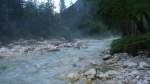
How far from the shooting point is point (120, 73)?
10.7 metres

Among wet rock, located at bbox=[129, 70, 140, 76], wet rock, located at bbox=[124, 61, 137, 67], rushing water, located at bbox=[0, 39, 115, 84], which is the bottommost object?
rushing water, located at bbox=[0, 39, 115, 84]

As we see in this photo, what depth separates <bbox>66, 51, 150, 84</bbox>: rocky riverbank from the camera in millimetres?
9892

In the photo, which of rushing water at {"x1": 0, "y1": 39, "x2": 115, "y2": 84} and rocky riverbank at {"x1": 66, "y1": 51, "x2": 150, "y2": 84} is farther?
rushing water at {"x1": 0, "y1": 39, "x2": 115, "y2": 84}

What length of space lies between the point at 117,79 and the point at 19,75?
4193 millimetres

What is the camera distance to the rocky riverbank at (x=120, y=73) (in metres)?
9.89

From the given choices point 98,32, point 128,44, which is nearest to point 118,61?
point 128,44

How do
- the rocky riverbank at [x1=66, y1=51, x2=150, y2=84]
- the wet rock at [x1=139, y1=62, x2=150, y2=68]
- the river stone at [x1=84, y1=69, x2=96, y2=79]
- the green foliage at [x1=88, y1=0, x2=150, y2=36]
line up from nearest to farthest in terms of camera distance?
the rocky riverbank at [x1=66, y1=51, x2=150, y2=84] < the river stone at [x1=84, y1=69, x2=96, y2=79] < the wet rock at [x1=139, y1=62, x2=150, y2=68] < the green foliage at [x1=88, y1=0, x2=150, y2=36]

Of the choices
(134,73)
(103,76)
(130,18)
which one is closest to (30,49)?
(130,18)

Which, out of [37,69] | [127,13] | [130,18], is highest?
[127,13]

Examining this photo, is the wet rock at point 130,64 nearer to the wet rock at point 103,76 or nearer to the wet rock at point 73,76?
the wet rock at point 103,76

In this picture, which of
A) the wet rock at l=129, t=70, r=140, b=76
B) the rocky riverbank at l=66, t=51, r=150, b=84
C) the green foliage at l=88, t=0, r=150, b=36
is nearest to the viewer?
the rocky riverbank at l=66, t=51, r=150, b=84

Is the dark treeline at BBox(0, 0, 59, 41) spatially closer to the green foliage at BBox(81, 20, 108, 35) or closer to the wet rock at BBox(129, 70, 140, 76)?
the green foliage at BBox(81, 20, 108, 35)

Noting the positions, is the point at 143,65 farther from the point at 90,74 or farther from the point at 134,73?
the point at 90,74

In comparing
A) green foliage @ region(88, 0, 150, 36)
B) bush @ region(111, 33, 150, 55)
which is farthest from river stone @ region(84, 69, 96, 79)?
green foliage @ region(88, 0, 150, 36)
